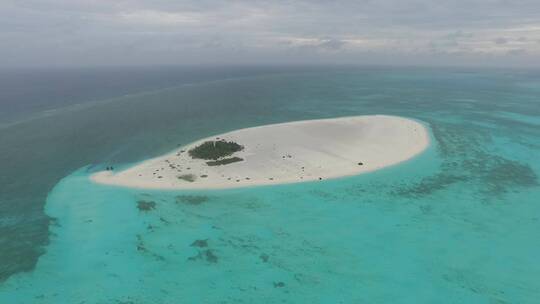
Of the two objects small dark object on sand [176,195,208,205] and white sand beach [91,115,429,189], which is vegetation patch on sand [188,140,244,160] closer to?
white sand beach [91,115,429,189]

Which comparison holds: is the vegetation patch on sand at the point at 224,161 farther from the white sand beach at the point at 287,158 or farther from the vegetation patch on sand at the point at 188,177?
the vegetation patch on sand at the point at 188,177

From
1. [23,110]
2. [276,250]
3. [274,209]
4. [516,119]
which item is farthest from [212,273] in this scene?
[23,110]

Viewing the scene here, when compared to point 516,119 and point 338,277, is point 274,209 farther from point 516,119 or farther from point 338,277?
point 516,119

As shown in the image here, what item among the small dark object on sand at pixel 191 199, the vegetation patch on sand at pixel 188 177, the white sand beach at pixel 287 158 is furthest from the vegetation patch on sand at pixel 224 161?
the small dark object on sand at pixel 191 199

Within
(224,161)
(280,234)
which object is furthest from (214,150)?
(280,234)

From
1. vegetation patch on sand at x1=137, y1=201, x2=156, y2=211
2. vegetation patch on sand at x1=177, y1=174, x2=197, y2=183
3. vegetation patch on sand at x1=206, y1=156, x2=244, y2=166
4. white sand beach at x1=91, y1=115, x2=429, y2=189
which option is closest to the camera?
vegetation patch on sand at x1=137, y1=201, x2=156, y2=211

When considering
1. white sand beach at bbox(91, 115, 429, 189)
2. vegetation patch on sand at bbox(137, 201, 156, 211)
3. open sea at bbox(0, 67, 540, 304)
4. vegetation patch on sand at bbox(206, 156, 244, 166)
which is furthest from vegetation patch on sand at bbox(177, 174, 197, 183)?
vegetation patch on sand at bbox(137, 201, 156, 211)

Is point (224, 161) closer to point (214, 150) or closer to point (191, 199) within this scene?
point (214, 150)
